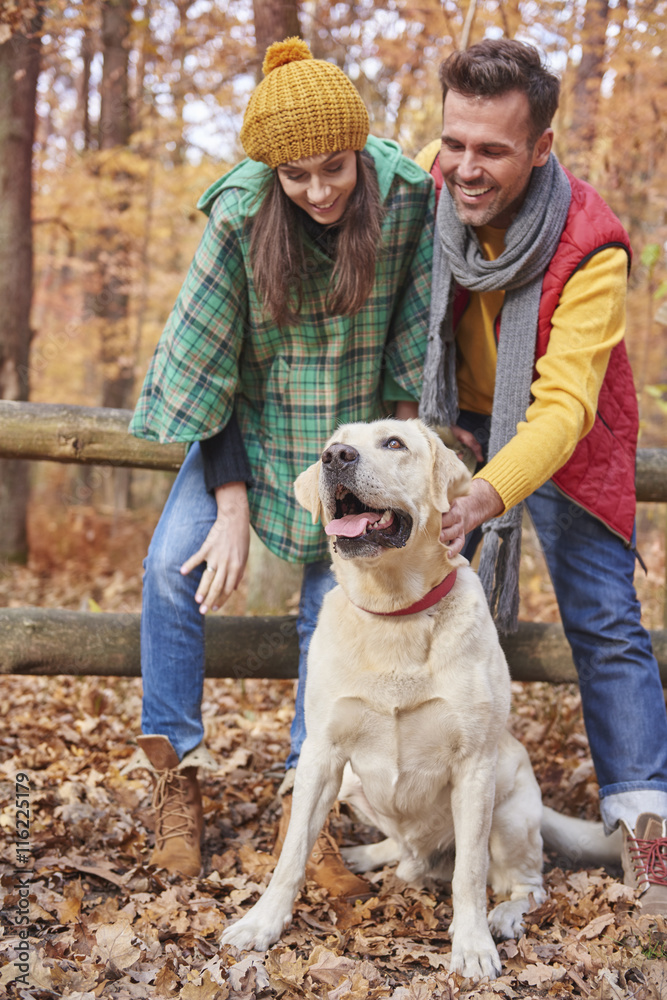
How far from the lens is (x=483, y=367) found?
3.23m

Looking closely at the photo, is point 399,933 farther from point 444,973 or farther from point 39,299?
point 39,299

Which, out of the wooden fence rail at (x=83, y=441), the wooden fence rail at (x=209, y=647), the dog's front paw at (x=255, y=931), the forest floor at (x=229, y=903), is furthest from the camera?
the wooden fence rail at (x=83, y=441)

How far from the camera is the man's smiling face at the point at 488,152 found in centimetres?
272

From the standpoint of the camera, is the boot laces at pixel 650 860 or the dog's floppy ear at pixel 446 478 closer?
the dog's floppy ear at pixel 446 478

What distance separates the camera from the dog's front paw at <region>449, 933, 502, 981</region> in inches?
88.1

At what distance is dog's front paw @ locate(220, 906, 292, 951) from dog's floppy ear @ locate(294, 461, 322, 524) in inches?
48.2

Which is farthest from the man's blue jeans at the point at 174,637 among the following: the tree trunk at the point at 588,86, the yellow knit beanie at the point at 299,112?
the tree trunk at the point at 588,86

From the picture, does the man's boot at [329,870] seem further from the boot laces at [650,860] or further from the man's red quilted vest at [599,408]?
the man's red quilted vest at [599,408]

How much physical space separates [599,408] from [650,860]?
5.30ft

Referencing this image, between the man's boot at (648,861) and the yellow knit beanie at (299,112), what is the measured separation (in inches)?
102

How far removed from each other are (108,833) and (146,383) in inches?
69.5

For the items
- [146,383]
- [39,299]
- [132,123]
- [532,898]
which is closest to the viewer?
[532,898]

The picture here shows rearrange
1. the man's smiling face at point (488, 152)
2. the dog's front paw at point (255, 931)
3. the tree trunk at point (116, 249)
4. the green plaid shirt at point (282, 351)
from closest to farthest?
the dog's front paw at point (255, 931), the man's smiling face at point (488, 152), the green plaid shirt at point (282, 351), the tree trunk at point (116, 249)

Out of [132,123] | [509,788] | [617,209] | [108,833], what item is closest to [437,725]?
[509,788]
